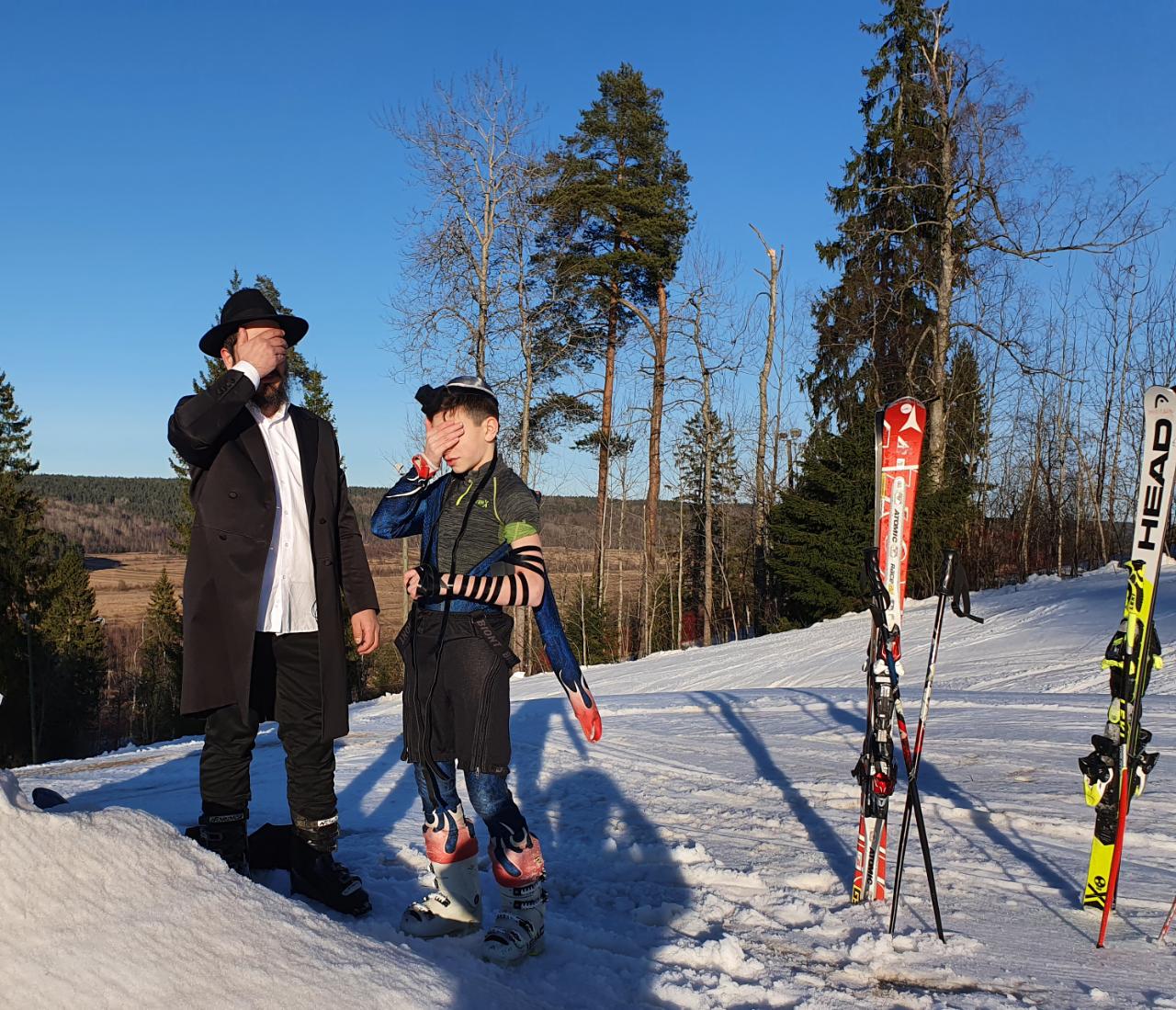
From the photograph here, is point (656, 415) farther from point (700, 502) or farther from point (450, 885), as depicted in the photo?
point (450, 885)

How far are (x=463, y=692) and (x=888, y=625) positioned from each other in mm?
1756

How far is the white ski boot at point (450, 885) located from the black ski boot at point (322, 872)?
20 cm

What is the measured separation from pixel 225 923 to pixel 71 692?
4257 cm

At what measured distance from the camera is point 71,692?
38.6m

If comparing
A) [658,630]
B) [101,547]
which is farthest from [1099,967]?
[101,547]

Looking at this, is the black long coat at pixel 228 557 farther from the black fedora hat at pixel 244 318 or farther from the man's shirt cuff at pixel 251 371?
the black fedora hat at pixel 244 318

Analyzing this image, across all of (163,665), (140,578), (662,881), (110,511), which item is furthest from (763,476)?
(110,511)

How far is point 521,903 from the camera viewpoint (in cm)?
305

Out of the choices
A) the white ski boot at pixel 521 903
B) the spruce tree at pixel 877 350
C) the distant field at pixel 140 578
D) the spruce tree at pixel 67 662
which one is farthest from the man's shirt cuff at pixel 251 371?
the distant field at pixel 140 578

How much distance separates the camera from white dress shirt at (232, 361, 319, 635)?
130 inches

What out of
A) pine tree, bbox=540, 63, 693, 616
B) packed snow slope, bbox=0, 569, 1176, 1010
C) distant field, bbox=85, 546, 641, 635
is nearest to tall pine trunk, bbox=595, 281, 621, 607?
pine tree, bbox=540, 63, 693, 616

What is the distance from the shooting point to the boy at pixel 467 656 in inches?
116

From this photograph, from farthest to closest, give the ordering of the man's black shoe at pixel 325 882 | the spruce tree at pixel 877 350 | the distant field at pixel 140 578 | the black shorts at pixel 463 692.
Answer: the distant field at pixel 140 578 < the spruce tree at pixel 877 350 < the man's black shoe at pixel 325 882 < the black shorts at pixel 463 692

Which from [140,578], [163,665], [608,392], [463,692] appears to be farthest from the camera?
[140,578]
